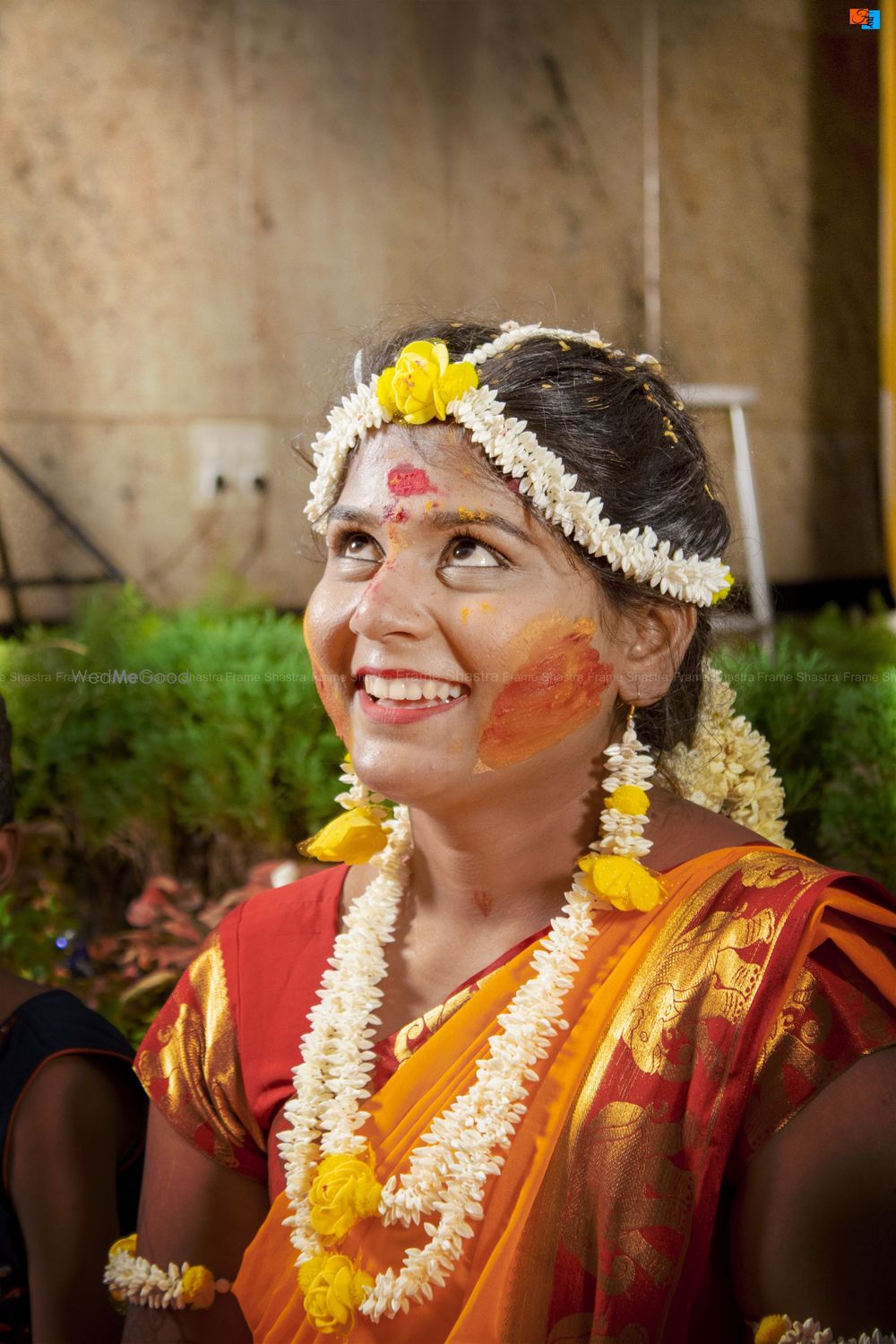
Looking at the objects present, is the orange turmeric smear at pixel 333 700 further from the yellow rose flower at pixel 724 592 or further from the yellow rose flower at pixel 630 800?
the yellow rose flower at pixel 724 592

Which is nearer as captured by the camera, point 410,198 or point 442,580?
point 442,580

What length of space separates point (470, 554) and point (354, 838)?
19.4 inches

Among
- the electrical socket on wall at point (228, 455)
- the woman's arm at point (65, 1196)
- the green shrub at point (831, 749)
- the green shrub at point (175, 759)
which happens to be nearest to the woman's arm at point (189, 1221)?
the woman's arm at point (65, 1196)

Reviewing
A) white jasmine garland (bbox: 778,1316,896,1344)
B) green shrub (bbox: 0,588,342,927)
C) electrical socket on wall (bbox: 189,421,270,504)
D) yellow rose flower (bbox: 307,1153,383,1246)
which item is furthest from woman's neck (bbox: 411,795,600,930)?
electrical socket on wall (bbox: 189,421,270,504)

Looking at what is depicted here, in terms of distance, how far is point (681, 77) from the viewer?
14.0ft

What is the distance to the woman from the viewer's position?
143 centimetres

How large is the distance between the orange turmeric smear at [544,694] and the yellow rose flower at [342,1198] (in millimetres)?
524

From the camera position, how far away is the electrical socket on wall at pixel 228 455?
4914mm

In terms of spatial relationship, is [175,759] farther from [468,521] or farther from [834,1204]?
[834,1204]

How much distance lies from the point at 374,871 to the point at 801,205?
324 centimetres

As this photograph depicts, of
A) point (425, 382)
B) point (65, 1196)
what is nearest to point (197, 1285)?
point (65, 1196)

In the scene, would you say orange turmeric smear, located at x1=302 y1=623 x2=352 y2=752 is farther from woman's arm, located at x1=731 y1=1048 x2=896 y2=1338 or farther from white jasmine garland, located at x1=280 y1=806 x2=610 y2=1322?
woman's arm, located at x1=731 y1=1048 x2=896 y2=1338

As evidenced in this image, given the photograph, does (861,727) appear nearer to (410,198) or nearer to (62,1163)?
(62,1163)

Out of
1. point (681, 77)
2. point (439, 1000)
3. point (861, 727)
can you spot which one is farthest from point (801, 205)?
point (439, 1000)
